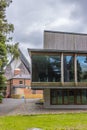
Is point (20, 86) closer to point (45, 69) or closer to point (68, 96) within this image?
point (68, 96)

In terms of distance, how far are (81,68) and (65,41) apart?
6075 millimetres

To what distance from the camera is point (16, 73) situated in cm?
8388

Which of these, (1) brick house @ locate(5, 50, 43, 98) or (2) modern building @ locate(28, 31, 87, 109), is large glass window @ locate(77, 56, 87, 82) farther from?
(1) brick house @ locate(5, 50, 43, 98)

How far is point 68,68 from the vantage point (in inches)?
1399

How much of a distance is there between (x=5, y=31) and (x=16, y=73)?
5310 cm

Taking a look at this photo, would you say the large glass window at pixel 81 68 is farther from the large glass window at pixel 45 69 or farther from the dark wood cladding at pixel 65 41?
the dark wood cladding at pixel 65 41

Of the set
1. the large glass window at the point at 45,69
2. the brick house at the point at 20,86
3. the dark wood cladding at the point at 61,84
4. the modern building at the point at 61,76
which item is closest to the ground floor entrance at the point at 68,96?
the modern building at the point at 61,76

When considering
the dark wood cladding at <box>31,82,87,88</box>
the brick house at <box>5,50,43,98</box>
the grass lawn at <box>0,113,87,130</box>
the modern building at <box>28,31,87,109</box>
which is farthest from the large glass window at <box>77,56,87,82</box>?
the brick house at <box>5,50,43,98</box>

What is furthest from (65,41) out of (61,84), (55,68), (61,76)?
(61,84)

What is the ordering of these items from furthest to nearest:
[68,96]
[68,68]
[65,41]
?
[65,41], [68,96], [68,68]

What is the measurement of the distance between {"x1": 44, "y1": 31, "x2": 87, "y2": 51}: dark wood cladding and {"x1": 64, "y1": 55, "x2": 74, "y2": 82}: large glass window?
385cm

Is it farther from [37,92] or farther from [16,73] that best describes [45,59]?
[16,73]

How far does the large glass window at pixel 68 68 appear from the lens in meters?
35.3

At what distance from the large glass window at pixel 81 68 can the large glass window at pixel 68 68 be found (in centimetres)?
75
